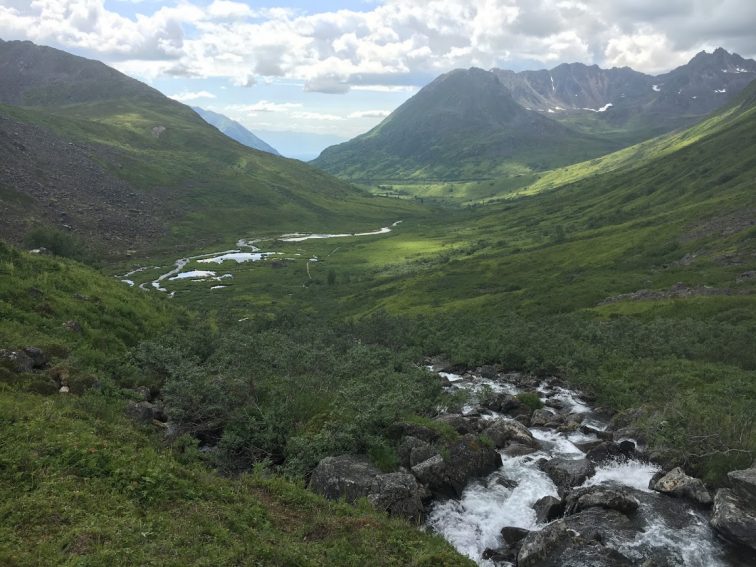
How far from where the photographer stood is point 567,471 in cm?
3238

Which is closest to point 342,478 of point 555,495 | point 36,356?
point 555,495

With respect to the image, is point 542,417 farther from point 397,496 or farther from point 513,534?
point 397,496

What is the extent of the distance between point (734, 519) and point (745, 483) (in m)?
2.75

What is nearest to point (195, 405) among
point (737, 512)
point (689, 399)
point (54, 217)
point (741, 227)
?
point (737, 512)

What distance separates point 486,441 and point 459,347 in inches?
1446

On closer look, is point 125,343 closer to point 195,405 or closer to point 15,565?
point 195,405

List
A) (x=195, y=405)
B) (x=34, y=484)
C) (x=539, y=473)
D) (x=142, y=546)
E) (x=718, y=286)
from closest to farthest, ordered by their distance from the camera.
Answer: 1. (x=142, y=546)
2. (x=34, y=484)
3. (x=195, y=405)
4. (x=539, y=473)
5. (x=718, y=286)

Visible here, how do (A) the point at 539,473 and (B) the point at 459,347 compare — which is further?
(B) the point at 459,347

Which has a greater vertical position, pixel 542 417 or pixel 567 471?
pixel 567 471

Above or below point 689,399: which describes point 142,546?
above

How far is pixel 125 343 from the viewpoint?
41531 mm

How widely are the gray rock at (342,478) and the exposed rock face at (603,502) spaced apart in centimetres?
1085

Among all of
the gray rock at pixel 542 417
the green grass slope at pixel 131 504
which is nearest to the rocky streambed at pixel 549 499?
the gray rock at pixel 542 417

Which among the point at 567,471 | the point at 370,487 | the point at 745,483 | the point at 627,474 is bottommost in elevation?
the point at 627,474
